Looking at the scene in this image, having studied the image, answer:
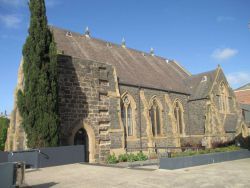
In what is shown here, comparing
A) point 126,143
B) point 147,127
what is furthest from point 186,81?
point 126,143

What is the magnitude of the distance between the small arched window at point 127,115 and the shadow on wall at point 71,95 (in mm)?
5847

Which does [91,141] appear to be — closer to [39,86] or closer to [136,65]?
[39,86]

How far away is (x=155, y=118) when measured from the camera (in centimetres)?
2634

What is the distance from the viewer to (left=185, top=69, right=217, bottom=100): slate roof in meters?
30.1

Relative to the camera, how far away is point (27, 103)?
14.9 metres

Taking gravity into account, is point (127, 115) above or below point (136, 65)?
below

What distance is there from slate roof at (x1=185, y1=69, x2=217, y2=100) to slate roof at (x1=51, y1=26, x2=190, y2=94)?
71 cm

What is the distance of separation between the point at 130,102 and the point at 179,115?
777 centimetres

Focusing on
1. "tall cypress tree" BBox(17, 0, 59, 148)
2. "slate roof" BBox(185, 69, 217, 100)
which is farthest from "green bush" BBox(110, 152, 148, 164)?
"slate roof" BBox(185, 69, 217, 100)

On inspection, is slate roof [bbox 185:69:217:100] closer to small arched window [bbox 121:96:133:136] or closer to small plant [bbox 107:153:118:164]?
small arched window [bbox 121:96:133:136]

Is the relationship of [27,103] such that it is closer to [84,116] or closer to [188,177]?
[84,116]

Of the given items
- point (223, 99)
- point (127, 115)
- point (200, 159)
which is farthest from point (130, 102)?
point (223, 99)

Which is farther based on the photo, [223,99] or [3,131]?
[3,131]

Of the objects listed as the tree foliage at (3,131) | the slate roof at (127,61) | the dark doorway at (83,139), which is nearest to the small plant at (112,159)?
the dark doorway at (83,139)
